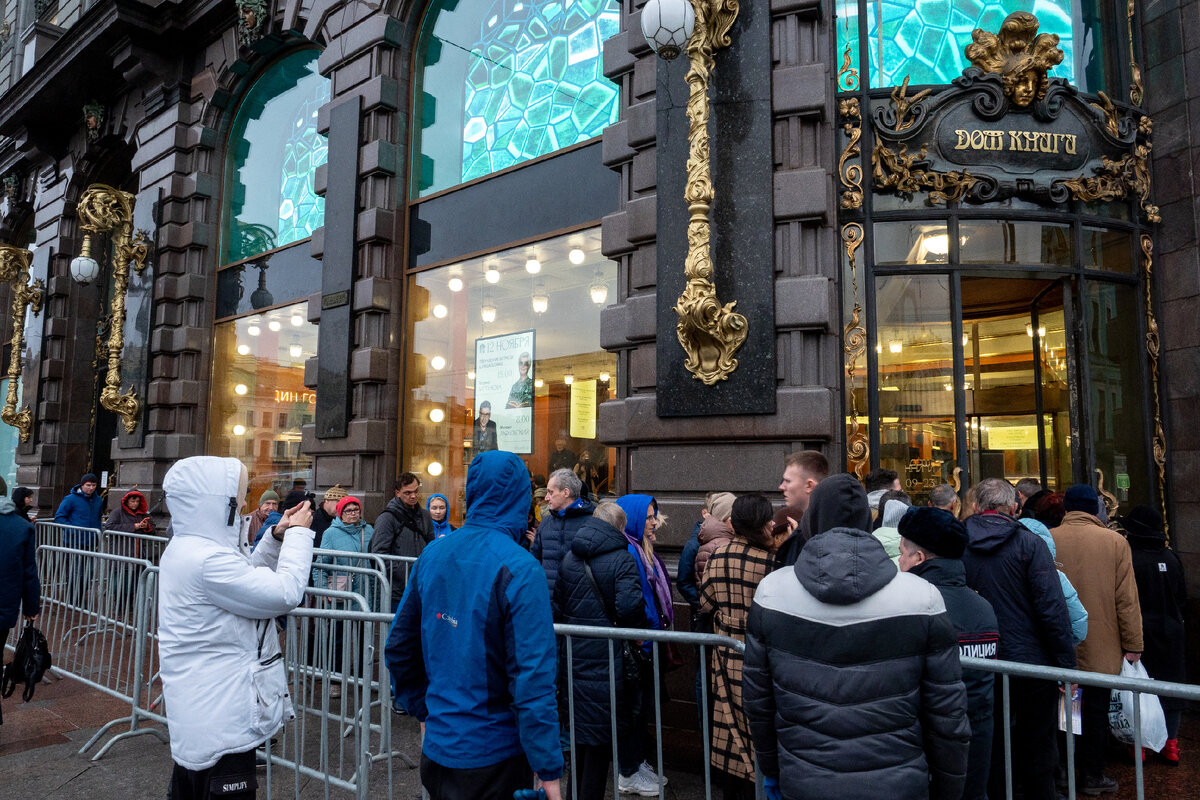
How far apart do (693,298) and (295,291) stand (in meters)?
8.68

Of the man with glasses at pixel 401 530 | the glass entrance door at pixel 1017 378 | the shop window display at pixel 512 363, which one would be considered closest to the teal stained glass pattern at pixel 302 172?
the shop window display at pixel 512 363

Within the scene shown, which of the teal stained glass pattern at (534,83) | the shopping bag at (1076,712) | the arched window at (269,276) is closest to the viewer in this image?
the shopping bag at (1076,712)

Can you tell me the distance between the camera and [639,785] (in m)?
5.45

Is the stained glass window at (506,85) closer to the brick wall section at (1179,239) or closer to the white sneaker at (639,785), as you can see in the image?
the brick wall section at (1179,239)

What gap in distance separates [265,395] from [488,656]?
40.7 ft

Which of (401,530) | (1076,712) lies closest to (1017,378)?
(1076,712)

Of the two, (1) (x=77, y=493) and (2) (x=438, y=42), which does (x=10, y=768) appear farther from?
(2) (x=438, y=42)

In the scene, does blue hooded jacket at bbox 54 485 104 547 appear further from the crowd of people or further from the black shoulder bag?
the black shoulder bag

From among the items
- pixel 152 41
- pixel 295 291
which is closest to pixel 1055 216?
pixel 295 291

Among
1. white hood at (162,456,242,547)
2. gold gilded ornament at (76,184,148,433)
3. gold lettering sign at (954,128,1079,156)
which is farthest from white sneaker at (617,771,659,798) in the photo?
gold gilded ornament at (76,184,148,433)

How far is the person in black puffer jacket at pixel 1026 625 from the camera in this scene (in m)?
4.62

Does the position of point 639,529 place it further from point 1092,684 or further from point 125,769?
point 125,769

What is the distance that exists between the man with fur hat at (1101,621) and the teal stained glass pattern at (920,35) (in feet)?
15.5

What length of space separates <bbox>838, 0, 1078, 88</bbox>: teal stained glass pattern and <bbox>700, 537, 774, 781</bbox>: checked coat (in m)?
5.59
